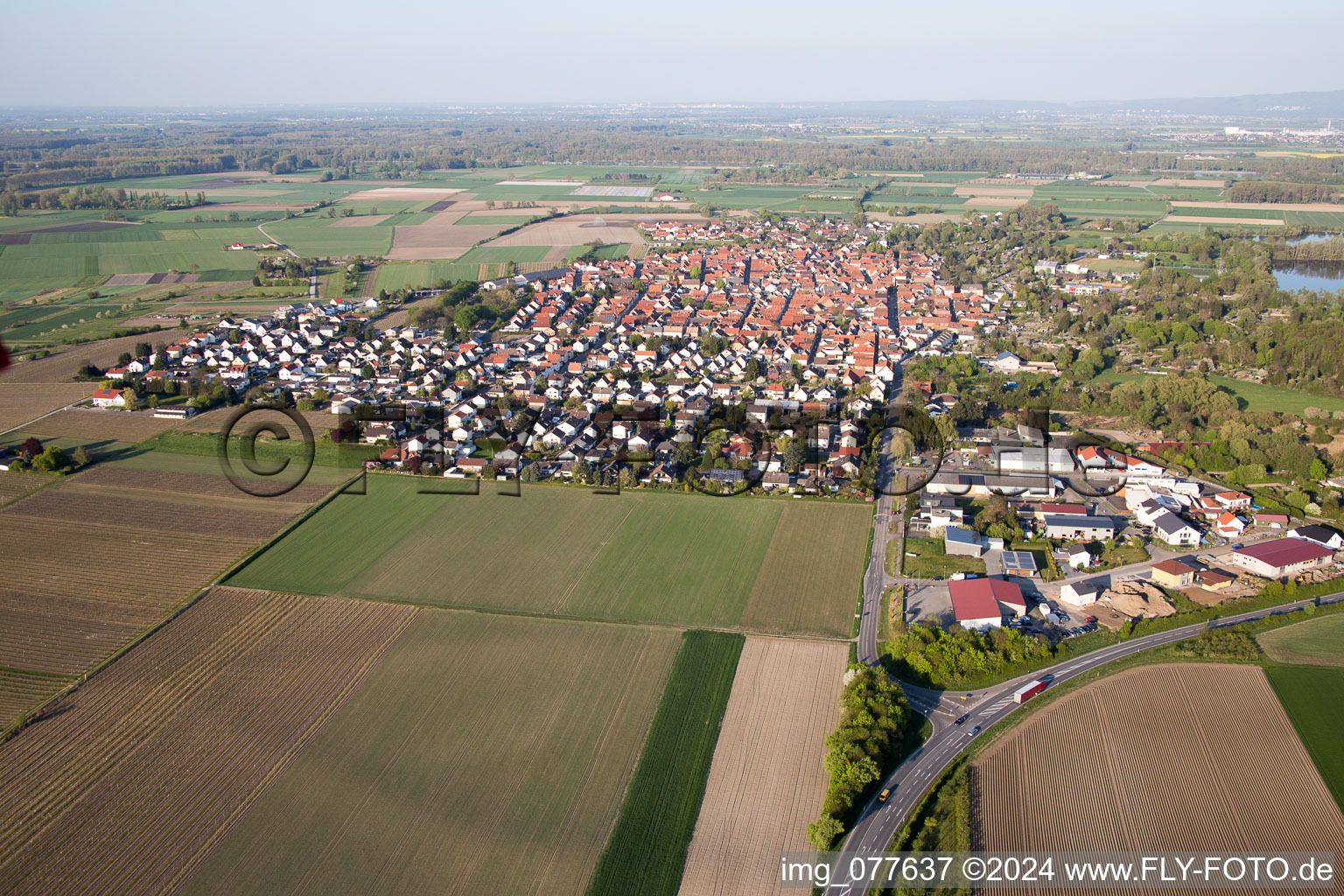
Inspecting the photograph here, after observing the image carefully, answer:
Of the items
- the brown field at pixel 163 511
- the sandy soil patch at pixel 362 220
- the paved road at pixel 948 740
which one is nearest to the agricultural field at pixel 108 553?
the brown field at pixel 163 511

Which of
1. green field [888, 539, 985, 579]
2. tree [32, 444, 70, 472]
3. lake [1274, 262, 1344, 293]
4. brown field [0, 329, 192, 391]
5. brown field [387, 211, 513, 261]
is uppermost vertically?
brown field [387, 211, 513, 261]

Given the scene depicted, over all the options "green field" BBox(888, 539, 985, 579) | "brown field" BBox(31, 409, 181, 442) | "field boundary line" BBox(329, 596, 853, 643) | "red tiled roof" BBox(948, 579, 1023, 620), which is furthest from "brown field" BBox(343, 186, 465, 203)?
"red tiled roof" BBox(948, 579, 1023, 620)

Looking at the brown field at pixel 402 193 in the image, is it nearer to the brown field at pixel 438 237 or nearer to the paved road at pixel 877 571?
the brown field at pixel 438 237

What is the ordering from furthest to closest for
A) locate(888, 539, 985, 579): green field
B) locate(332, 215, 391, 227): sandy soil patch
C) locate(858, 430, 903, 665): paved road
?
locate(332, 215, 391, 227): sandy soil patch, locate(888, 539, 985, 579): green field, locate(858, 430, 903, 665): paved road

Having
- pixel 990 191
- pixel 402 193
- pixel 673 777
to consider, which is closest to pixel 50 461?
pixel 673 777

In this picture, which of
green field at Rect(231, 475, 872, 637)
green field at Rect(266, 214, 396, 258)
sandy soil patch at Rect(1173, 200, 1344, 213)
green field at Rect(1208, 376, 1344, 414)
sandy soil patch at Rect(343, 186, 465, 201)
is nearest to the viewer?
green field at Rect(231, 475, 872, 637)

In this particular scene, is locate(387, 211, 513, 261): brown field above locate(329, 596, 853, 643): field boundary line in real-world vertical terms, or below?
above

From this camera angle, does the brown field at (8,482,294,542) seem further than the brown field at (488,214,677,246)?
No

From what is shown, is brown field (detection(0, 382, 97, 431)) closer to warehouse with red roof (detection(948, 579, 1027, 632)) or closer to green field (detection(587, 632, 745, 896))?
green field (detection(587, 632, 745, 896))
